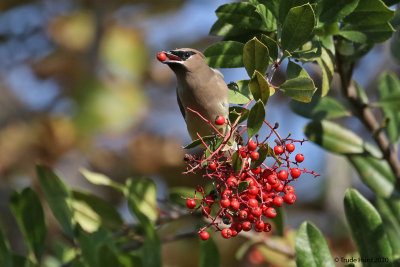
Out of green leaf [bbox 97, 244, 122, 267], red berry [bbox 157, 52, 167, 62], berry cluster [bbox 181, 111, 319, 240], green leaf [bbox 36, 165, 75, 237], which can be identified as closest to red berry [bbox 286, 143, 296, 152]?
berry cluster [bbox 181, 111, 319, 240]

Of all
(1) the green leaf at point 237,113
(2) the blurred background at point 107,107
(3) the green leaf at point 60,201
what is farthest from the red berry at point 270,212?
(2) the blurred background at point 107,107

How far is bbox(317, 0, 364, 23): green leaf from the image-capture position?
1.26 meters

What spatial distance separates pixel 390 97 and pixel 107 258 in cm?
110

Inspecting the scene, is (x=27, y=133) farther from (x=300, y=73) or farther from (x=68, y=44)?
(x=300, y=73)

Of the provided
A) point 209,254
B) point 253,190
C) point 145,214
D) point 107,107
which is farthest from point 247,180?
point 107,107

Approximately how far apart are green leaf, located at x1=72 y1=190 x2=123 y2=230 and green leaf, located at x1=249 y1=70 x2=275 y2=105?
34.6 inches

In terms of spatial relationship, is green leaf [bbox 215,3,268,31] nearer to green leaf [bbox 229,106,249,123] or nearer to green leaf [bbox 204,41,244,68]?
green leaf [bbox 204,41,244,68]

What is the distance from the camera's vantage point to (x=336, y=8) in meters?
1.26

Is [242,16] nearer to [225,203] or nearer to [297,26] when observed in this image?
[297,26]

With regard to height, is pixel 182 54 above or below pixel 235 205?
above

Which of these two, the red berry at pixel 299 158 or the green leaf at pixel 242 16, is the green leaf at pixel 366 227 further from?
the green leaf at pixel 242 16

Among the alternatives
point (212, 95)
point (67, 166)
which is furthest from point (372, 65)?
point (212, 95)

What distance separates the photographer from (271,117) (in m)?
5.00

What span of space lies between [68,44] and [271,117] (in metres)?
2.75
